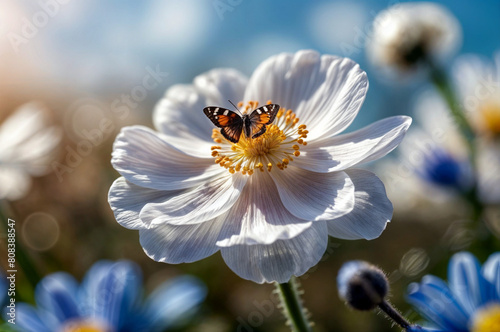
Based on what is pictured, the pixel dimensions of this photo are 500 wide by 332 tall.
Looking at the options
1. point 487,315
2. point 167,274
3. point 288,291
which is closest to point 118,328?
point 288,291

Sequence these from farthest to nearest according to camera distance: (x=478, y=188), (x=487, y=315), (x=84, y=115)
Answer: (x=84, y=115) → (x=478, y=188) → (x=487, y=315)

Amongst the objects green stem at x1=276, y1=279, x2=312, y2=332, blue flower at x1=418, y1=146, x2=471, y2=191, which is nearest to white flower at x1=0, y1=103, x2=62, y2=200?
green stem at x1=276, y1=279, x2=312, y2=332

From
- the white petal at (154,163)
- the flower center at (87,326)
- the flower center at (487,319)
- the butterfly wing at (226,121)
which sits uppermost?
the butterfly wing at (226,121)

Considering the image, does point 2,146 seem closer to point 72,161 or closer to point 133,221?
point 72,161

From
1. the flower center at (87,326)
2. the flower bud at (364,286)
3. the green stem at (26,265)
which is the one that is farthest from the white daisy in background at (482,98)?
the green stem at (26,265)

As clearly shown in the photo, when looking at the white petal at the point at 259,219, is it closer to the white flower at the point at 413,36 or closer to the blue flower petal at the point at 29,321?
the blue flower petal at the point at 29,321

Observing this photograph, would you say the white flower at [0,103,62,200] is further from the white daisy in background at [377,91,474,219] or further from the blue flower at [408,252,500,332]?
the blue flower at [408,252,500,332]
